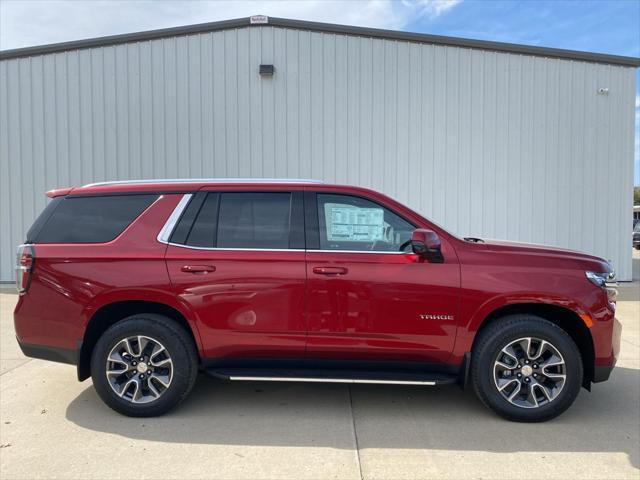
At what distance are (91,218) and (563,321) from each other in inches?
157

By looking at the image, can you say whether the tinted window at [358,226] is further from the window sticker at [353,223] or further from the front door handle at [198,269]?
the front door handle at [198,269]

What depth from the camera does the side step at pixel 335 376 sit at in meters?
3.60

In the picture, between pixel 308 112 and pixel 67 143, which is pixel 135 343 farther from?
pixel 67 143

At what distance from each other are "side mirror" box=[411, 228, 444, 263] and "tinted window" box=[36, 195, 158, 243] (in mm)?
2161

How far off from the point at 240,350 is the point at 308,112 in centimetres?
700

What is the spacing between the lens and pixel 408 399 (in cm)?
418

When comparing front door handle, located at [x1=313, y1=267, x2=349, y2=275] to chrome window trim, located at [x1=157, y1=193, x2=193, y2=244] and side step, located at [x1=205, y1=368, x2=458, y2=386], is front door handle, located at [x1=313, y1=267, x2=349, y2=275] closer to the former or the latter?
side step, located at [x1=205, y1=368, x2=458, y2=386]

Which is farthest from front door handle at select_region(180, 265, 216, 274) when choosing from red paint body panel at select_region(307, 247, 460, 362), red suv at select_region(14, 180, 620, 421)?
red paint body panel at select_region(307, 247, 460, 362)

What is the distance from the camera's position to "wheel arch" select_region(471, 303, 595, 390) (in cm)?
370

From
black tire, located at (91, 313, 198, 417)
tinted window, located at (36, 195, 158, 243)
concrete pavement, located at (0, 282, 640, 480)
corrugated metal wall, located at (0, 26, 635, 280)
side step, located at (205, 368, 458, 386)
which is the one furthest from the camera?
corrugated metal wall, located at (0, 26, 635, 280)

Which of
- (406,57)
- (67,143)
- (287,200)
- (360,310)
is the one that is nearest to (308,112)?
(406,57)

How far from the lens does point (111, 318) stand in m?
3.93

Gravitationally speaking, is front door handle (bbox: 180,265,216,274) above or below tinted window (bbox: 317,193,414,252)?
below

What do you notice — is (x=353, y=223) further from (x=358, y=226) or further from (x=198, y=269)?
(x=198, y=269)
